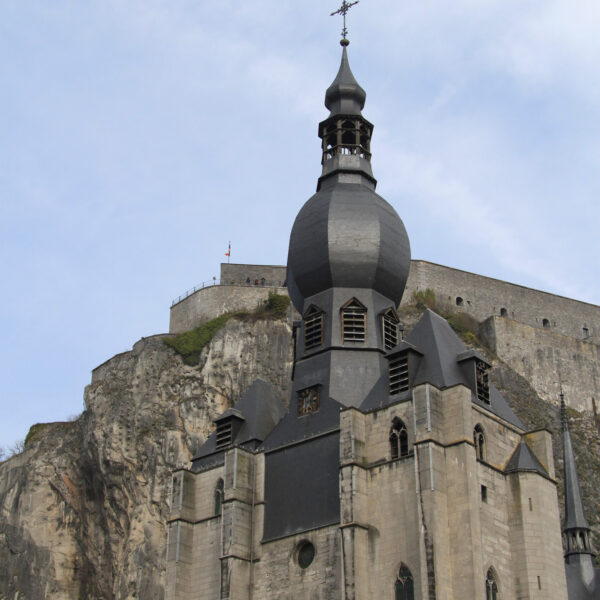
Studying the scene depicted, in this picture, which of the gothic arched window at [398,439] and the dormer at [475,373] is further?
the dormer at [475,373]

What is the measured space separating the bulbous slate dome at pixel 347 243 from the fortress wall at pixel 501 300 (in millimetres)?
19144

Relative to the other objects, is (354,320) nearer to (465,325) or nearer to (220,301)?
(220,301)

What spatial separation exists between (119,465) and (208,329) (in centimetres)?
664

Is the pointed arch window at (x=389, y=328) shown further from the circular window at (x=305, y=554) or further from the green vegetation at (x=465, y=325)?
the green vegetation at (x=465, y=325)

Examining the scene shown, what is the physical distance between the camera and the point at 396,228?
26.2 m

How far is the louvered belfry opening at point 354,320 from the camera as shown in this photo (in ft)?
80.4

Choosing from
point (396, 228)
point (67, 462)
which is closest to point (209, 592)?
point (396, 228)

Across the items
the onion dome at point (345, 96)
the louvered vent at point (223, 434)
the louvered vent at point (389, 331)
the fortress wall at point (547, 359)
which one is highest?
the fortress wall at point (547, 359)

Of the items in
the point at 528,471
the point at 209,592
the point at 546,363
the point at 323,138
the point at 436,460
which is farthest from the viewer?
the point at 546,363

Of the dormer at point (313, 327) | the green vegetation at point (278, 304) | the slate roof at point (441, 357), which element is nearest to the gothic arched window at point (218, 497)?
the dormer at point (313, 327)

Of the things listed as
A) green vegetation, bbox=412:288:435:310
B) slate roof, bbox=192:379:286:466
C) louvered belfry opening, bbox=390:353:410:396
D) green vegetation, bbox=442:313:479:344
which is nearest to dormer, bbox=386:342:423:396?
louvered belfry opening, bbox=390:353:410:396

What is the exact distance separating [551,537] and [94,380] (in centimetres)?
2544

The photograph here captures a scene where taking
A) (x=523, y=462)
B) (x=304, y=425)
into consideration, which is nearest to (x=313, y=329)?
(x=304, y=425)

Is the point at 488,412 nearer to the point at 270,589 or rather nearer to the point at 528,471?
the point at 528,471
